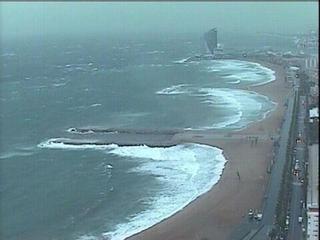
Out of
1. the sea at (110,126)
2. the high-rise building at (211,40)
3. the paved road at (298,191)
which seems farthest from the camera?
the high-rise building at (211,40)

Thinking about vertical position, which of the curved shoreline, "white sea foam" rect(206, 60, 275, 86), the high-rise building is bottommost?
"white sea foam" rect(206, 60, 275, 86)

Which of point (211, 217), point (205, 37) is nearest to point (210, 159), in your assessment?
point (211, 217)

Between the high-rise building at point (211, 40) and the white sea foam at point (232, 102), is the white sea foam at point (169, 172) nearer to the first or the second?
the white sea foam at point (232, 102)

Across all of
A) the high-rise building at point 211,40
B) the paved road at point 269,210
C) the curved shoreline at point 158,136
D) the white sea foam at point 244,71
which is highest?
the high-rise building at point 211,40

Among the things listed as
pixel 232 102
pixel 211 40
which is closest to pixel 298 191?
pixel 232 102

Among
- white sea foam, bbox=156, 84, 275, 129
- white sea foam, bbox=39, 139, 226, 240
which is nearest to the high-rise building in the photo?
white sea foam, bbox=156, 84, 275, 129

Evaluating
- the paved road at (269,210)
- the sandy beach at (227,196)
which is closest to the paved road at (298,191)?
the paved road at (269,210)

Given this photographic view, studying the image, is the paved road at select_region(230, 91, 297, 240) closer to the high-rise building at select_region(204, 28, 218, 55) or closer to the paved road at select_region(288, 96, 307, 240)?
the paved road at select_region(288, 96, 307, 240)

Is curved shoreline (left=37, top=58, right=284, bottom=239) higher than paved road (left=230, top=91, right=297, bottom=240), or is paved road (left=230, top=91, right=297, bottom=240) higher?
paved road (left=230, top=91, right=297, bottom=240)
